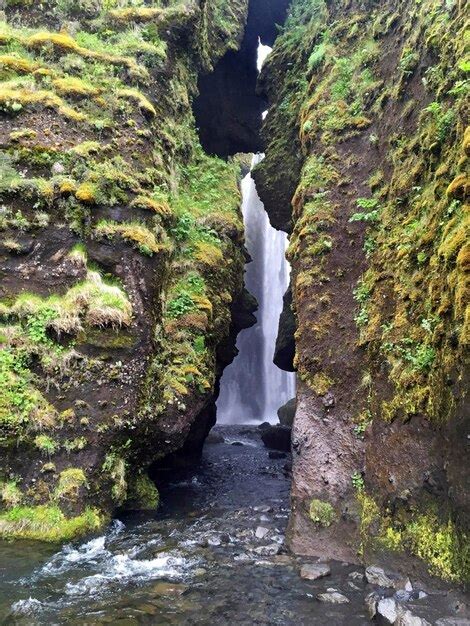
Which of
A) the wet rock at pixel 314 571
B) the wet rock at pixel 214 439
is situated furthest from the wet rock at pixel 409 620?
the wet rock at pixel 214 439

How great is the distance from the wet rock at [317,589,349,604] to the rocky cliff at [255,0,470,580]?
128cm

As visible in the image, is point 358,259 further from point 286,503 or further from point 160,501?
point 160,501

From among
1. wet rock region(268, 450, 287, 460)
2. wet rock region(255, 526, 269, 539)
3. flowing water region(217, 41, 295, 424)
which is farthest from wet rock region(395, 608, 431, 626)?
flowing water region(217, 41, 295, 424)

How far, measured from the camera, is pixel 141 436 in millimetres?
10945

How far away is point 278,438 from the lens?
22.4m

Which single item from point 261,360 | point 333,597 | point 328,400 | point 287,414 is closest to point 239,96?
point 287,414

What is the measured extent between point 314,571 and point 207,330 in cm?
731

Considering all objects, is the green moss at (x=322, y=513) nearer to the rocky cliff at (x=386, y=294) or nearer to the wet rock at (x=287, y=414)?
the rocky cliff at (x=386, y=294)

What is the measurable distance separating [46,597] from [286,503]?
23.9 ft

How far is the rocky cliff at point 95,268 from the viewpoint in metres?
9.60

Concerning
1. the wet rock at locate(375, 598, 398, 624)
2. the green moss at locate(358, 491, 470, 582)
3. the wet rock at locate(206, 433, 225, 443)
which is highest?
the green moss at locate(358, 491, 470, 582)

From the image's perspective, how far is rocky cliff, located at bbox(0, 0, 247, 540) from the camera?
9602mm

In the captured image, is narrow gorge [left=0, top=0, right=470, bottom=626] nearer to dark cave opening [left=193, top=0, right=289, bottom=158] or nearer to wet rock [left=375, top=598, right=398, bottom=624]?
wet rock [left=375, top=598, right=398, bottom=624]

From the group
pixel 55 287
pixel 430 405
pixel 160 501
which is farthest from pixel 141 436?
pixel 430 405
